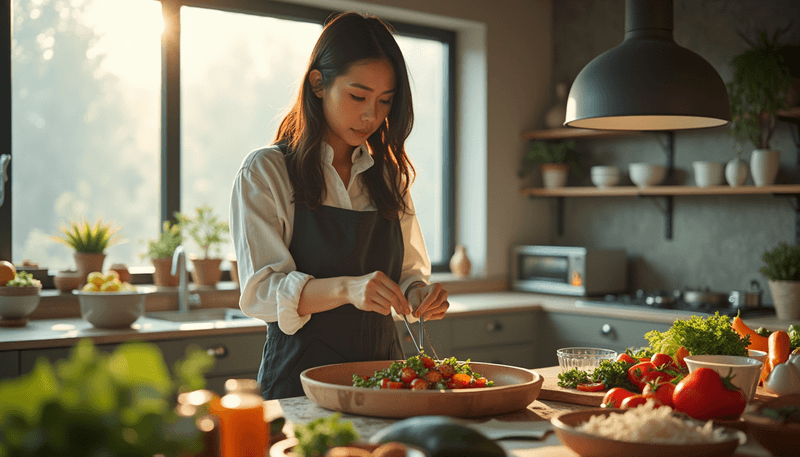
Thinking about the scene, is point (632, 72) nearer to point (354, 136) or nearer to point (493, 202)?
point (354, 136)

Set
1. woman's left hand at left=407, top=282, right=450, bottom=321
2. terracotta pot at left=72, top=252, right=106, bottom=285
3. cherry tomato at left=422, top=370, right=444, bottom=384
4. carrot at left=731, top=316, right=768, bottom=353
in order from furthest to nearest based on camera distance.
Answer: terracotta pot at left=72, top=252, right=106, bottom=285, carrot at left=731, top=316, right=768, bottom=353, woman's left hand at left=407, top=282, right=450, bottom=321, cherry tomato at left=422, top=370, right=444, bottom=384

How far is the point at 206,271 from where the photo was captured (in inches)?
139

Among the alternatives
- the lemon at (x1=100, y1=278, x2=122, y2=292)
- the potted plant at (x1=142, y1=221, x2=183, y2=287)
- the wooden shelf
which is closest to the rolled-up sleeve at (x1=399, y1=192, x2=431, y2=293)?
the lemon at (x1=100, y1=278, x2=122, y2=292)

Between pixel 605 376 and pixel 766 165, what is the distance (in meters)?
2.44

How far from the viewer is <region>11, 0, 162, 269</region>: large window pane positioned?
327cm

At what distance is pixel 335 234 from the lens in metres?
1.88

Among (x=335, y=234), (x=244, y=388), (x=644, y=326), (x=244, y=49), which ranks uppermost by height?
(x=244, y=49)

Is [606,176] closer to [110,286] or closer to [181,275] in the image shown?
[181,275]

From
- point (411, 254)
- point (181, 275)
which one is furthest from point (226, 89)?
point (411, 254)

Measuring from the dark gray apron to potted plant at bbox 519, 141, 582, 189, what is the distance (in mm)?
2751

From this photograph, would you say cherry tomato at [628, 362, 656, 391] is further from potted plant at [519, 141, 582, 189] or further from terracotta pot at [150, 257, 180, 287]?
potted plant at [519, 141, 582, 189]

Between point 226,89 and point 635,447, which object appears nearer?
point 635,447

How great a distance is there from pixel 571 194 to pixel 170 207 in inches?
88.3

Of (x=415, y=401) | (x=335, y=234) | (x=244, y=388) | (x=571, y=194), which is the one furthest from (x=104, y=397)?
(x=571, y=194)
